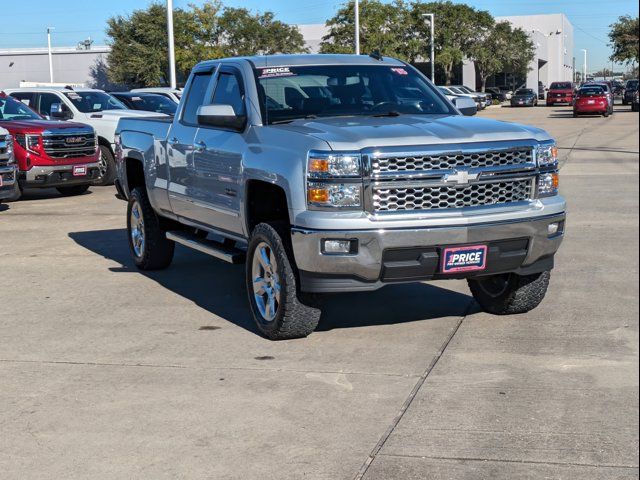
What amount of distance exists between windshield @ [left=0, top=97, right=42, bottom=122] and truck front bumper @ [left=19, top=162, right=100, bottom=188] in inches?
68.8

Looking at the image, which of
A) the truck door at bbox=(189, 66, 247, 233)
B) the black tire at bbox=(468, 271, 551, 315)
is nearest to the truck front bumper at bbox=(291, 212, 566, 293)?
the black tire at bbox=(468, 271, 551, 315)

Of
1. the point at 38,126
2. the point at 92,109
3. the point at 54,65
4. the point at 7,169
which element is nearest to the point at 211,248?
the point at 7,169

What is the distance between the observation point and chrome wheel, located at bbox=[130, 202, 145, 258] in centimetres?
953

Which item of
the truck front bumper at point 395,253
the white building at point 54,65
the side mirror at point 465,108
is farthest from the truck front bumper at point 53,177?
the white building at point 54,65

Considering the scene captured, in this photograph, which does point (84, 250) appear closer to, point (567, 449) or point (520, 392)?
point (520, 392)

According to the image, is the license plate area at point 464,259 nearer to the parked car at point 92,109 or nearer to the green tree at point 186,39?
the parked car at point 92,109

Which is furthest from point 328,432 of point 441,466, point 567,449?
point 567,449

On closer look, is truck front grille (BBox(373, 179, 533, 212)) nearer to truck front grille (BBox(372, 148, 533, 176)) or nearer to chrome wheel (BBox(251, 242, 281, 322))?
truck front grille (BBox(372, 148, 533, 176))

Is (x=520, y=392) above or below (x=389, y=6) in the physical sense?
below

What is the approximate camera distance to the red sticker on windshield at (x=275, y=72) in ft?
24.3

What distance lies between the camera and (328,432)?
488cm

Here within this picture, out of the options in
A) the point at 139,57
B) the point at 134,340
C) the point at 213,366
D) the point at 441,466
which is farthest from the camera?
the point at 139,57

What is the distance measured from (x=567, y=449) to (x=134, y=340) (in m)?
3.48

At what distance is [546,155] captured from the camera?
21.5 feet
